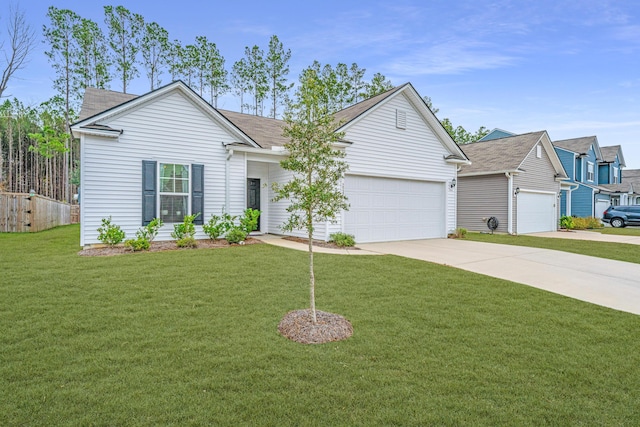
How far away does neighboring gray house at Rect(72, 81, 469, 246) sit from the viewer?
9531mm

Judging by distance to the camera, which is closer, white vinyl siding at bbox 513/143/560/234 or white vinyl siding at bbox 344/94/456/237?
white vinyl siding at bbox 344/94/456/237

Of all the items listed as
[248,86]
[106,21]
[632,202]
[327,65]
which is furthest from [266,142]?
[632,202]

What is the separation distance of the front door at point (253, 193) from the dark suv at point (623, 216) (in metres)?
24.5

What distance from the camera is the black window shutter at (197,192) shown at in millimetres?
10477

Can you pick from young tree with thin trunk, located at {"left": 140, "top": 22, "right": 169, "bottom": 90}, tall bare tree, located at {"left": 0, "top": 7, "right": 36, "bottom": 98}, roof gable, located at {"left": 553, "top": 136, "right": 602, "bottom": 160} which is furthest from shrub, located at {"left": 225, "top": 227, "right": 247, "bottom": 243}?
roof gable, located at {"left": 553, "top": 136, "right": 602, "bottom": 160}

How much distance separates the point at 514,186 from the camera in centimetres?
1694

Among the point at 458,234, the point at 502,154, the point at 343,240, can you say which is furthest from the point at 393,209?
the point at 502,154

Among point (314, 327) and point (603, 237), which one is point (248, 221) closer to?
point (314, 327)

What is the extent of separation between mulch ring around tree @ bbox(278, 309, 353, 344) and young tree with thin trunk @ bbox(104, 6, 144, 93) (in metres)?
26.7

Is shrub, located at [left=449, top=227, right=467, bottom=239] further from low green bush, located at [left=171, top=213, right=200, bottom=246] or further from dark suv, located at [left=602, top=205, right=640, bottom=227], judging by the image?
dark suv, located at [left=602, top=205, right=640, bottom=227]

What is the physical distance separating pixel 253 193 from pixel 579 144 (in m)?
27.9

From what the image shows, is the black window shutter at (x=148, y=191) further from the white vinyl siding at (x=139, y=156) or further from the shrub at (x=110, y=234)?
the shrub at (x=110, y=234)

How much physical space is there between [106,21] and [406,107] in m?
23.2

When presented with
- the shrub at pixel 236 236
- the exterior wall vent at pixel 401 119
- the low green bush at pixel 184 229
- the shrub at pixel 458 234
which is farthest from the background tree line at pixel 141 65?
the low green bush at pixel 184 229
